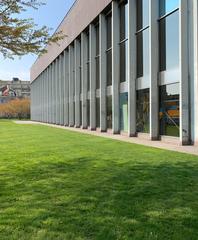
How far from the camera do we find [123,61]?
27734 millimetres

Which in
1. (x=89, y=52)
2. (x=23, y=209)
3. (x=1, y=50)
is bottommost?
(x=23, y=209)

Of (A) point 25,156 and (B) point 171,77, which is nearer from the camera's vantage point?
(A) point 25,156

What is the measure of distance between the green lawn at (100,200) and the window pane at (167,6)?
31.5 feet

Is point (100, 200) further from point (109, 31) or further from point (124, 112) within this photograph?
point (109, 31)

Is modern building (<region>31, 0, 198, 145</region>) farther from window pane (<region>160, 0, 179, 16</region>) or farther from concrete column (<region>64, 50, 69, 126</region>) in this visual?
concrete column (<region>64, 50, 69, 126</region>)

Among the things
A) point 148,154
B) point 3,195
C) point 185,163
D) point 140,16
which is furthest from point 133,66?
point 3,195

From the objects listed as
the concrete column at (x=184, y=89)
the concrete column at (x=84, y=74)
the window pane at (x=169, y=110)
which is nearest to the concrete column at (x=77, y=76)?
the concrete column at (x=84, y=74)

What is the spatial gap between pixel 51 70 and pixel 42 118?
15.4 metres

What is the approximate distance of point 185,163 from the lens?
11711mm

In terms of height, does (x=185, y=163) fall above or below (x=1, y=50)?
below

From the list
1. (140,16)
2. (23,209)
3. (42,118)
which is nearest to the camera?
(23,209)

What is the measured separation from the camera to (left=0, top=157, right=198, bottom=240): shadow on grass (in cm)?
543

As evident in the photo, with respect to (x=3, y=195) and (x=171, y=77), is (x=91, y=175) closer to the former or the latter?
(x=3, y=195)

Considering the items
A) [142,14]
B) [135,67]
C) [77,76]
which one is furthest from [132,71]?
[77,76]
